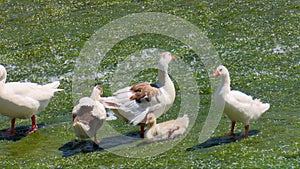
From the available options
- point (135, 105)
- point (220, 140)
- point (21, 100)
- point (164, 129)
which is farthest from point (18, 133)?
point (220, 140)

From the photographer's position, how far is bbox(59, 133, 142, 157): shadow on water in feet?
48.9

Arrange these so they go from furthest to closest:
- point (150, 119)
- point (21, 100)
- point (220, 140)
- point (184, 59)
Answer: point (184, 59) < point (21, 100) < point (150, 119) < point (220, 140)

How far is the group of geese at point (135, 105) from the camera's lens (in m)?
14.2

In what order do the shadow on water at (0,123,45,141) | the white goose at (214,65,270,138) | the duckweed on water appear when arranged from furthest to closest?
the shadow on water at (0,123,45,141), the white goose at (214,65,270,138), the duckweed on water

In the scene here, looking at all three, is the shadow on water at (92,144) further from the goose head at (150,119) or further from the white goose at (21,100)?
the white goose at (21,100)

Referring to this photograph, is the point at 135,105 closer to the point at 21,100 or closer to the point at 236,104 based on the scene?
the point at 236,104

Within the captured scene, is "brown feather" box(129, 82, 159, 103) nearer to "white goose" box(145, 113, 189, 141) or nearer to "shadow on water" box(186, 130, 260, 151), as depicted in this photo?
"white goose" box(145, 113, 189, 141)

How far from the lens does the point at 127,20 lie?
2800 centimetres

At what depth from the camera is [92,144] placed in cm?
1526

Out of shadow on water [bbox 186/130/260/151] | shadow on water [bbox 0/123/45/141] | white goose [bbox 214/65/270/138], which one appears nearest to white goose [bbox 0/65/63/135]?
shadow on water [bbox 0/123/45/141]

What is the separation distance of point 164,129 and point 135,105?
108 centimetres

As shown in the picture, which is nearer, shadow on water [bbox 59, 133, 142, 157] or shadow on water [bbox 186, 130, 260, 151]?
shadow on water [bbox 186, 130, 260, 151]

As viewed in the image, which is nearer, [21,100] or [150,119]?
[150,119]

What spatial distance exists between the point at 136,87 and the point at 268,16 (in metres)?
12.5
